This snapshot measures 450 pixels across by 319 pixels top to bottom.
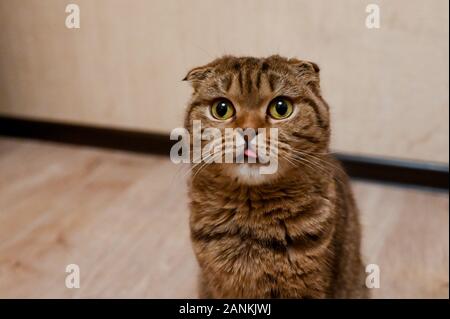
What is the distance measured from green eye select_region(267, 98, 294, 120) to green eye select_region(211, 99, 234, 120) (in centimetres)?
5

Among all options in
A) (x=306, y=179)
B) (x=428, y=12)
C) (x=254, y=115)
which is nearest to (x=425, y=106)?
(x=428, y=12)

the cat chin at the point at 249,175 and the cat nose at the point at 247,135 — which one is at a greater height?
the cat nose at the point at 247,135

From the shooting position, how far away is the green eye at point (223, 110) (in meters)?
0.71

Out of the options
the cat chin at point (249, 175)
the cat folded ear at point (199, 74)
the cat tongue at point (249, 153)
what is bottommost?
the cat chin at point (249, 175)

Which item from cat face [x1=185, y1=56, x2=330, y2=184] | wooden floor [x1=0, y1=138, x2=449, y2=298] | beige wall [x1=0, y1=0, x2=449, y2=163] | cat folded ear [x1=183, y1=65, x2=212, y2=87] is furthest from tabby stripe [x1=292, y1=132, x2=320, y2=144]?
wooden floor [x1=0, y1=138, x2=449, y2=298]

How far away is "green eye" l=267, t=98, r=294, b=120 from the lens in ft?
2.29

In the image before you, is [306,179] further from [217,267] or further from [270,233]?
[217,267]

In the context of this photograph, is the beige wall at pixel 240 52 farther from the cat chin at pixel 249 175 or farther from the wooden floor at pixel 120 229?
the cat chin at pixel 249 175

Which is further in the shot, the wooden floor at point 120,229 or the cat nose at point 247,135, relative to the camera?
the wooden floor at point 120,229

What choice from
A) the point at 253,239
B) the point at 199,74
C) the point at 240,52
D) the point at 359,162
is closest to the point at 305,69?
the point at 199,74

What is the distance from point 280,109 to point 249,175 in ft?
0.33

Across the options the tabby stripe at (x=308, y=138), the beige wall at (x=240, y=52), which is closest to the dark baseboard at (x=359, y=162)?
the beige wall at (x=240, y=52)

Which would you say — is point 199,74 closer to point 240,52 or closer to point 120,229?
point 240,52

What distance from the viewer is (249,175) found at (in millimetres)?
716
